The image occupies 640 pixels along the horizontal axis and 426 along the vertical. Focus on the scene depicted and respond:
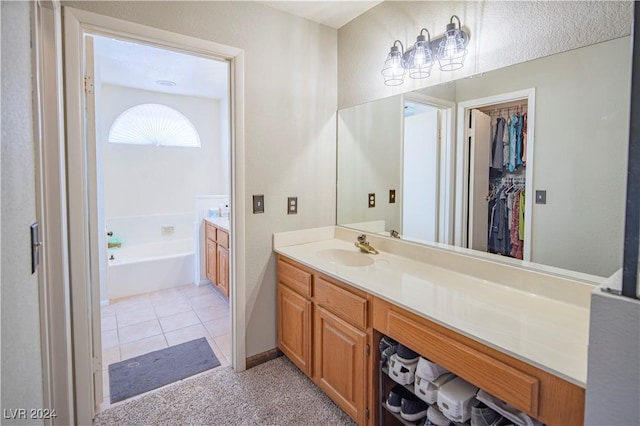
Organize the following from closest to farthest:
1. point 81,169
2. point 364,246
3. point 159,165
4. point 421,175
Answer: point 81,169 < point 421,175 < point 364,246 < point 159,165

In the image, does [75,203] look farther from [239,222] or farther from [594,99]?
[594,99]

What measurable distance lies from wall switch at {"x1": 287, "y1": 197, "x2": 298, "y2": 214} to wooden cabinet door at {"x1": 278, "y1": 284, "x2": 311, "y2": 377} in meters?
0.52

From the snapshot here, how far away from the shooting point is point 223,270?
3383mm

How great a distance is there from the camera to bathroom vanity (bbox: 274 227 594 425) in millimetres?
958

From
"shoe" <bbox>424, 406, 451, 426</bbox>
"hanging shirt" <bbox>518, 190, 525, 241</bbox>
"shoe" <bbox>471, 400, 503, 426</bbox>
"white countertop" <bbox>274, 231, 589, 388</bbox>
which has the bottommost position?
"shoe" <bbox>424, 406, 451, 426</bbox>

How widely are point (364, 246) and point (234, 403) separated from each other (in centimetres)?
121

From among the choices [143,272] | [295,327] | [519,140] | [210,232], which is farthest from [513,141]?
[143,272]

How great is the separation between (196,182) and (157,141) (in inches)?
29.8

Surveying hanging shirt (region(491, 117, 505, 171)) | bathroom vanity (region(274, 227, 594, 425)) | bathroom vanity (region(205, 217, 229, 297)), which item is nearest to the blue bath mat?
bathroom vanity (region(274, 227, 594, 425))

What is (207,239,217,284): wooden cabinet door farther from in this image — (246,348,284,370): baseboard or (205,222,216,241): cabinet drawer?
(246,348,284,370): baseboard

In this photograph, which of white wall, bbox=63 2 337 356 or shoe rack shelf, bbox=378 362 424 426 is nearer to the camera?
shoe rack shelf, bbox=378 362 424 426

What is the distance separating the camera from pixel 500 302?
1.35 metres

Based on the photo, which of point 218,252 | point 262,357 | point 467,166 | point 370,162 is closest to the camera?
point 467,166

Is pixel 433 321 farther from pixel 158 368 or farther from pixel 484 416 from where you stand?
pixel 158 368
